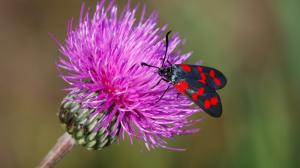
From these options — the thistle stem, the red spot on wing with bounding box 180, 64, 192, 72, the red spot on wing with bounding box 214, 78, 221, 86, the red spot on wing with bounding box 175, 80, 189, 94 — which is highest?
the red spot on wing with bounding box 180, 64, 192, 72

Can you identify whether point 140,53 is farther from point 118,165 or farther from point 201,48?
point 201,48

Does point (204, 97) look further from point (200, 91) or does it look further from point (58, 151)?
point (58, 151)

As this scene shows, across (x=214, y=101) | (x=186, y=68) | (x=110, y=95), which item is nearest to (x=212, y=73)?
(x=186, y=68)

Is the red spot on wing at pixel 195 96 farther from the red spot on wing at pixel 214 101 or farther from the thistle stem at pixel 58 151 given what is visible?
the thistle stem at pixel 58 151

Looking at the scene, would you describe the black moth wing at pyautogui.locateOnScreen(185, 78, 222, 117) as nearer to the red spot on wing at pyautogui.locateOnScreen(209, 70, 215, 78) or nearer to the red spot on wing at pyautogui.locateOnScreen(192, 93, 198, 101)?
the red spot on wing at pyautogui.locateOnScreen(192, 93, 198, 101)

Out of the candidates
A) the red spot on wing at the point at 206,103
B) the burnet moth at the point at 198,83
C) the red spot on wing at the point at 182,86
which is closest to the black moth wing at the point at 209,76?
the burnet moth at the point at 198,83

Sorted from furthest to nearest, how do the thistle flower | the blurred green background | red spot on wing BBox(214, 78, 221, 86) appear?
the blurred green background, red spot on wing BBox(214, 78, 221, 86), the thistle flower

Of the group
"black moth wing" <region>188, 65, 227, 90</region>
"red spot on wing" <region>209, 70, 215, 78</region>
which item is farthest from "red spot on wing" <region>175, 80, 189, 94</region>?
"red spot on wing" <region>209, 70, 215, 78</region>
